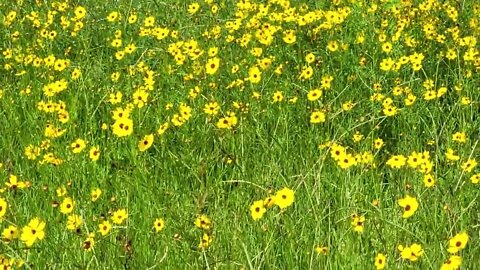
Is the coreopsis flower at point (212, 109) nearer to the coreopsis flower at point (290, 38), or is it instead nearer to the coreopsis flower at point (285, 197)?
the coreopsis flower at point (290, 38)

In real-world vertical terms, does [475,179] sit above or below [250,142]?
above

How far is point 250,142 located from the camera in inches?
113

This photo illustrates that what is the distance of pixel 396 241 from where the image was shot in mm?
2006

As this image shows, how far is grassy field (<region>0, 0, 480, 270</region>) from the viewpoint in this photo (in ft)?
6.84

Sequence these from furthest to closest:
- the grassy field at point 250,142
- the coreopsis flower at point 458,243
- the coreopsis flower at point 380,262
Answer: the grassy field at point 250,142
the coreopsis flower at point 380,262
the coreopsis flower at point 458,243

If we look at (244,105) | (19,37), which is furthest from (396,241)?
(19,37)

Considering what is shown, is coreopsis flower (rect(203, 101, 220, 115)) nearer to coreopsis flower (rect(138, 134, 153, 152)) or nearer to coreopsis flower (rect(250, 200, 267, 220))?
coreopsis flower (rect(138, 134, 153, 152))

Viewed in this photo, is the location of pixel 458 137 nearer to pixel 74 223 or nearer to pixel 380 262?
pixel 380 262

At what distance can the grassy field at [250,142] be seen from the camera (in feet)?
6.84

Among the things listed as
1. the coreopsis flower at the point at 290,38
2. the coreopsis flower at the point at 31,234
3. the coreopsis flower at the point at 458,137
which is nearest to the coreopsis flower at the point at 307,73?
the coreopsis flower at the point at 290,38

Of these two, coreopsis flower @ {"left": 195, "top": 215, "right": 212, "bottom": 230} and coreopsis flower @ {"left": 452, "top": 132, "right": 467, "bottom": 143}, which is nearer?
coreopsis flower @ {"left": 195, "top": 215, "right": 212, "bottom": 230}

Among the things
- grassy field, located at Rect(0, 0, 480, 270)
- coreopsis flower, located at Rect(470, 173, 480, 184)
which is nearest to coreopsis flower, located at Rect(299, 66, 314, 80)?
grassy field, located at Rect(0, 0, 480, 270)

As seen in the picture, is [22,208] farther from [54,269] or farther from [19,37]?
[19,37]

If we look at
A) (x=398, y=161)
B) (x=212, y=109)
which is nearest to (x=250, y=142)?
(x=212, y=109)
